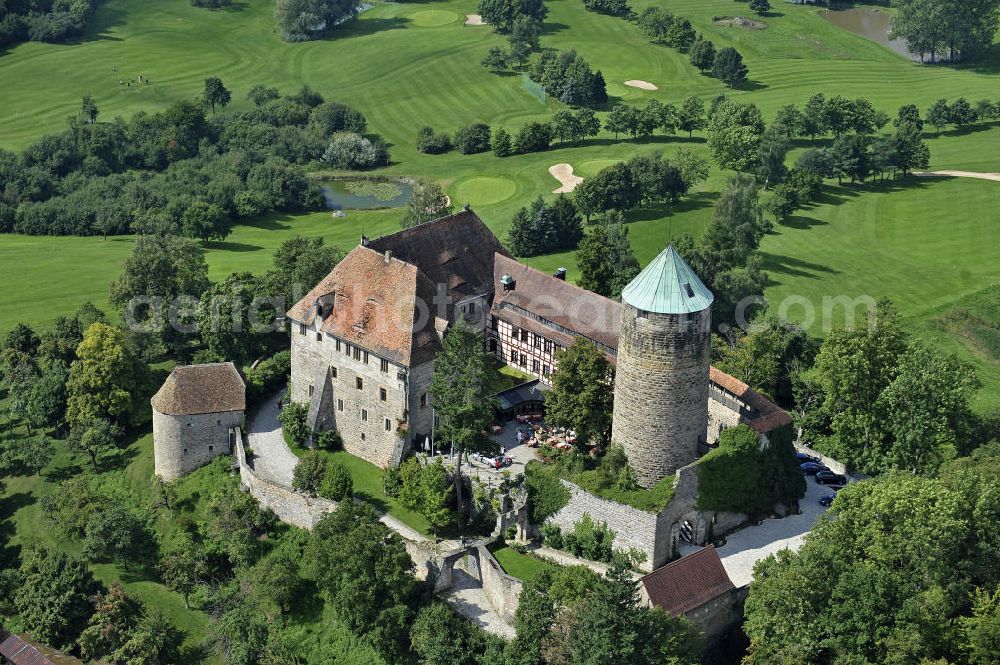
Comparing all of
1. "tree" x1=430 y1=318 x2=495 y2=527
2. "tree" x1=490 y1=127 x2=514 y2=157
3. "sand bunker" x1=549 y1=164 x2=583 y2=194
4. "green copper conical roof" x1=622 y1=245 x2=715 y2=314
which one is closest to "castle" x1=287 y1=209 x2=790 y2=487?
"green copper conical roof" x1=622 y1=245 x2=715 y2=314

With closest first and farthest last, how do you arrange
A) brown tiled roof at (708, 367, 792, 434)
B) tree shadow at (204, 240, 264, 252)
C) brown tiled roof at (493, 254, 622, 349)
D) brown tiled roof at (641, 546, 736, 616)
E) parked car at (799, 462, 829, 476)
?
brown tiled roof at (641, 546, 736, 616), brown tiled roof at (708, 367, 792, 434), parked car at (799, 462, 829, 476), brown tiled roof at (493, 254, 622, 349), tree shadow at (204, 240, 264, 252)

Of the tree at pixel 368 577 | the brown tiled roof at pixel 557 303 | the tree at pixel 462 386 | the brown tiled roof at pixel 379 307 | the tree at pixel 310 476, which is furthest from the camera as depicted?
the brown tiled roof at pixel 557 303

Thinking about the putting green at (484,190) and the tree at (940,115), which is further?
the tree at (940,115)

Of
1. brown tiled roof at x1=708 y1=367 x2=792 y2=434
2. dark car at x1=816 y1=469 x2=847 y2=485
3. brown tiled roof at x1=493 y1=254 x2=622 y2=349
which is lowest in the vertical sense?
dark car at x1=816 y1=469 x2=847 y2=485

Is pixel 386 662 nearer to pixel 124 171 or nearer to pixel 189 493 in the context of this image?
pixel 189 493

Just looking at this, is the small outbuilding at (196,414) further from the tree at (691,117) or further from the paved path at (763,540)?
the tree at (691,117)

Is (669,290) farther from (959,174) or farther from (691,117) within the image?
(691,117)

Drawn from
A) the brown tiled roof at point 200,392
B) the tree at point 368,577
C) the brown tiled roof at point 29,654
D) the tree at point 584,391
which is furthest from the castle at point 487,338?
the brown tiled roof at point 29,654

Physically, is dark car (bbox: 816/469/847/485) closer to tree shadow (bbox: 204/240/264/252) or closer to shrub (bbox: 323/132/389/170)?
tree shadow (bbox: 204/240/264/252)

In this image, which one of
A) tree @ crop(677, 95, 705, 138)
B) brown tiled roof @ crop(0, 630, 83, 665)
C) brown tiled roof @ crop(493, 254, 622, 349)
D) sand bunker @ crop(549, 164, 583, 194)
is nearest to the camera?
brown tiled roof @ crop(0, 630, 83, 665)
